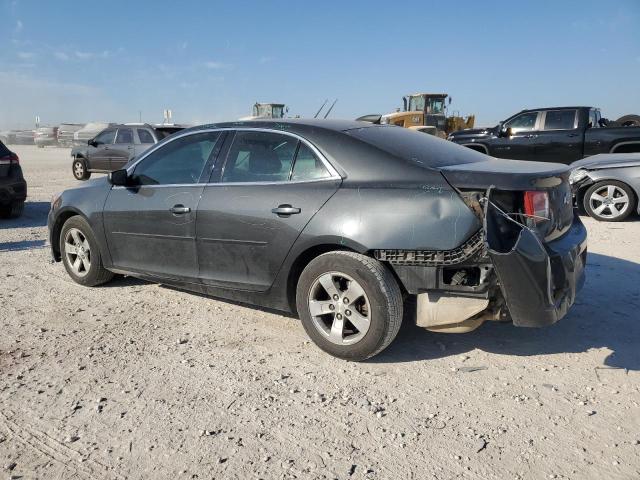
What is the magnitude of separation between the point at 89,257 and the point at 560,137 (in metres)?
10.7

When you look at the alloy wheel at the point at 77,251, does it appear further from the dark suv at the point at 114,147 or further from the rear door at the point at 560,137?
the rear door at the point at 560,137

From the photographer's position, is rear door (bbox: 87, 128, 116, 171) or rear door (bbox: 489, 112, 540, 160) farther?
Result: rear door (bbox: 87, 128, 116, 171)

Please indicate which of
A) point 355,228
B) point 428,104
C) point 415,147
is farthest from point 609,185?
point 428,104

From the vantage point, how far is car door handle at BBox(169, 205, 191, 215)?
413cm

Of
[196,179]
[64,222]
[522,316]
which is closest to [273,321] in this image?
[196,179]

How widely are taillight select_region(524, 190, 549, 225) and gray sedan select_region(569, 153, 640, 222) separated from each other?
530 cm

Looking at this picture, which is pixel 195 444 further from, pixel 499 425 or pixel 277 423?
pixel 499 425

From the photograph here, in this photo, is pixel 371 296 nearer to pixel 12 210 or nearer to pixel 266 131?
pixel 266 131

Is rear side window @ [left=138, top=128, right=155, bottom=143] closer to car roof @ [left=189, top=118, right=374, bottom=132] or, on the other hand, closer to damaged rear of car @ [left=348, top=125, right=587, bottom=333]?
car roof @ [left=189, top=118, right=374, bottom=132]

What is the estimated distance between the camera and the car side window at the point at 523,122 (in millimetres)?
12527

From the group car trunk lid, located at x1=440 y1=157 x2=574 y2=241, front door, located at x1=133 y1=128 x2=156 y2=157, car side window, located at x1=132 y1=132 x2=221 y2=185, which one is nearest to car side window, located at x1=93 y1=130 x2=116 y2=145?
front door, located at x1=133 y1=128 x2=156 y2=157

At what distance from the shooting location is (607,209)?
26.7ft

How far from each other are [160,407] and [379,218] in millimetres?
1686

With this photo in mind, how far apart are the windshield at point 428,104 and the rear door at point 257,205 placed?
22.7 meters
